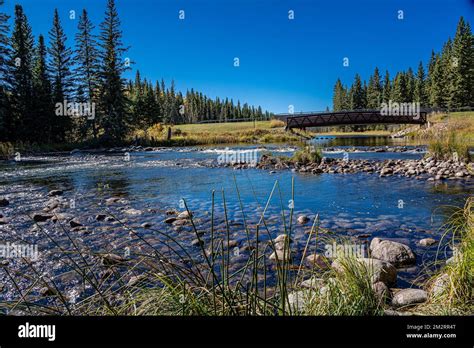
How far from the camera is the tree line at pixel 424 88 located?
33594 mm

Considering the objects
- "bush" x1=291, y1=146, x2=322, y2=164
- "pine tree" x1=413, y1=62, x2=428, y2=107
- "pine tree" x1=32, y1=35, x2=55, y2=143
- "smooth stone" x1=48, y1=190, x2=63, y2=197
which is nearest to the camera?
"smooth stone" x1=48, y1=190, x2=63, y2=197

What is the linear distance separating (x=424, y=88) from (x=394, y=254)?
62503mm

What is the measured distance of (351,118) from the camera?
38594mm

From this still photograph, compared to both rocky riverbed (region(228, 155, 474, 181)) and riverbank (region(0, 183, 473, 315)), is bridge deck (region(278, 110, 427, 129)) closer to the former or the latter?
rocky riverbed (region(228, 155, 474, 181))

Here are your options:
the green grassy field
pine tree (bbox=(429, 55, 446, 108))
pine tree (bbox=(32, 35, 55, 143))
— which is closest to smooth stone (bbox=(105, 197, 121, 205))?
pine tree (bbox=(32, 35, 55, 143))

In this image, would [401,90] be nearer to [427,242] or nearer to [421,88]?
[421,88]

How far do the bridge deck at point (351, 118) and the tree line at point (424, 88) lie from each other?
214 inches

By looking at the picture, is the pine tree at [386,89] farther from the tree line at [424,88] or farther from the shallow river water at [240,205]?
the shallow river water at [240,205]

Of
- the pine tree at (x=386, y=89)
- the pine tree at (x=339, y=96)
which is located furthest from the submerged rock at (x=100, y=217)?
the pine tree at (x=339, y=96)

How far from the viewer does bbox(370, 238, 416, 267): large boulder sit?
145 inches

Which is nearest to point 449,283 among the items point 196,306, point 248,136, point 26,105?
point 196,306

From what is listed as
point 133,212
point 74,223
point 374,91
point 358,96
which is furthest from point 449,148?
point 358,96

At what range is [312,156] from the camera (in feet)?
50.1

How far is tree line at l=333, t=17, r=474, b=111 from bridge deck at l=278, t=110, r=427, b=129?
5.43 m
